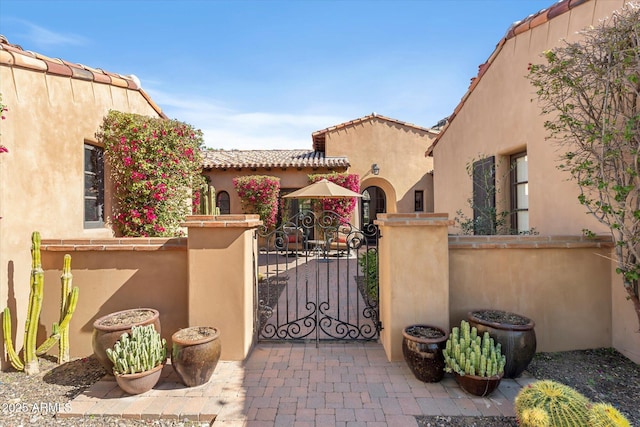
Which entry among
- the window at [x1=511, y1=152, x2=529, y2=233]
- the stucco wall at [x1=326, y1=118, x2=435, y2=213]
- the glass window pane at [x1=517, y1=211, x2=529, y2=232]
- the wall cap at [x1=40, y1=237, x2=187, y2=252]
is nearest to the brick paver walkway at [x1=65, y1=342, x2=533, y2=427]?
the wall cap at [x1=40, y1=237, x2=187, y2=252]

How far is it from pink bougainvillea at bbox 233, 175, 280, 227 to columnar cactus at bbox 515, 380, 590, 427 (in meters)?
12.0

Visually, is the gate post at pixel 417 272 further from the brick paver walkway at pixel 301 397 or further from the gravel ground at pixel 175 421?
the gravel ground at pixel 175 421

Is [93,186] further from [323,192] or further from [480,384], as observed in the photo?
[480,384]

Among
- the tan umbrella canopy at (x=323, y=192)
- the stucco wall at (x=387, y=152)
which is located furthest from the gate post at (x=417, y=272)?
the stucco wall at (x=387, y=152)

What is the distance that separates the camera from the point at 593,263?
14.2 feet

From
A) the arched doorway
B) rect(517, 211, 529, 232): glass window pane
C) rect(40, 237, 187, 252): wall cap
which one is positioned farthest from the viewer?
the arched doorway

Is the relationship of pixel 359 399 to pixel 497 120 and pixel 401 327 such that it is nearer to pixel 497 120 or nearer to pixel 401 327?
pixel 401 327

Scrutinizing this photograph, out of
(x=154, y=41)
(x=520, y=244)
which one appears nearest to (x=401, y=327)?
(x=520, y=244)

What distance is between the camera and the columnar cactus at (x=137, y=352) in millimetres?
3359

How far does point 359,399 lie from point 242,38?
960 centimetres

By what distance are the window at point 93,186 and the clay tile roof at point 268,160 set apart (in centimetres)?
908

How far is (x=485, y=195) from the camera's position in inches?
280

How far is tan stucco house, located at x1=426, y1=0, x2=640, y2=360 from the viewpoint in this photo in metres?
4.31

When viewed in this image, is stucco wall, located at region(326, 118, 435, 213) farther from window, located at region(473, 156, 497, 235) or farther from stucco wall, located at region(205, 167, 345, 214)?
window, located at region(473, 156, 497, 235)
